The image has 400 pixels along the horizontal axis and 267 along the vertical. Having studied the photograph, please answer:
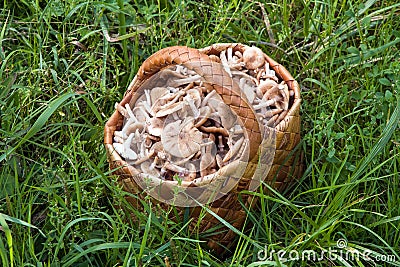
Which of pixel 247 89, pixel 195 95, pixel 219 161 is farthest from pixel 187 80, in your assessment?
pixel 219 161

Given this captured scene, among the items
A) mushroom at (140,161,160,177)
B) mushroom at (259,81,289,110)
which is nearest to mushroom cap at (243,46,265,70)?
mushroom at (259,81,289,110)

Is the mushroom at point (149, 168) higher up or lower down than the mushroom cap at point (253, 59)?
lower down

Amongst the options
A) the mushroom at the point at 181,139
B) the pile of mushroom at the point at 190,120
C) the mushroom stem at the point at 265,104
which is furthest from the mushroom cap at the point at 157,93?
the mushroom stem at the point at 265,104

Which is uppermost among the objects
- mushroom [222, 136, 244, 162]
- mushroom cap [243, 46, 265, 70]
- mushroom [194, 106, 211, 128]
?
mushroom cap [243, 46, 265, 70]

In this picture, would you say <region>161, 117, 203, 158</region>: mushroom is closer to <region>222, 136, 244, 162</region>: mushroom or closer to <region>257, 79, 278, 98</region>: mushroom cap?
<region>222, 136, 244, 162</region>: mushroom

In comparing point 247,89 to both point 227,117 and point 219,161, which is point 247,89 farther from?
point 219,161

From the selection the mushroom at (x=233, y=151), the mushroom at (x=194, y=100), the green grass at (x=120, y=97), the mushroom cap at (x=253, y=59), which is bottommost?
the green grass at (x=120, y=97)

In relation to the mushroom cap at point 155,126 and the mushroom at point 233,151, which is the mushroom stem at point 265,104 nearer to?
the mushroom at point 233,151

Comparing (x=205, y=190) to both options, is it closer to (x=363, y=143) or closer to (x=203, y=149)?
(x=203, y=149)
